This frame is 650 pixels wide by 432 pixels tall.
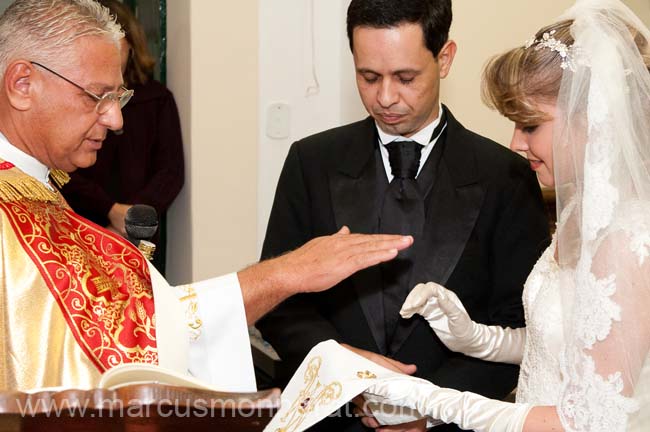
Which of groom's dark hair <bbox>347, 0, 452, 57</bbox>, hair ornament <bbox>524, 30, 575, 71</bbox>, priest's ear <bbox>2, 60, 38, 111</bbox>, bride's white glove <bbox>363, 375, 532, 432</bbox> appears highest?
groom's dark hair <bbox>347, 0, 452, 57</bbox>

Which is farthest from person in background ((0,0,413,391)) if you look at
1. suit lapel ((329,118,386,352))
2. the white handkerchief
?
suit lapel ((329,118,386,352))

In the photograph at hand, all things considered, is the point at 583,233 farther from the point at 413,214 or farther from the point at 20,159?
the point at 20,159

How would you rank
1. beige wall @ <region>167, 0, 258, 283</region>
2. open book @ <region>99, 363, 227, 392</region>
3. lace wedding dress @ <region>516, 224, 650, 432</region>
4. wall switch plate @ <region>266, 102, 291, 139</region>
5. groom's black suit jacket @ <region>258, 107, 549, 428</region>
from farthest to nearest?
1. wall switch plate @ <region>266, 102, 291, 139</region>
2. beige wall @ <region>167, 0, 258, 283</region>
3. groom's black suit jacket @ <region>258, 107, 549, 428</region>
4. lace wedding dress @ <region>516, 224, 650, 432</region>
5. open book @ <region>99, 363, 227, 392</region>

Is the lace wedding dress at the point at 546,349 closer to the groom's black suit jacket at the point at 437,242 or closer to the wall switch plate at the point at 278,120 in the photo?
the groom's black suit jacket at the point at 437,242

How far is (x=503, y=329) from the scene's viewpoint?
2.63 meters

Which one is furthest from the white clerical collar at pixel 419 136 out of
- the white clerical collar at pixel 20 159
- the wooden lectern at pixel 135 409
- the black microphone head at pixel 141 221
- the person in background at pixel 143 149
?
the person in background at pixel 143 149

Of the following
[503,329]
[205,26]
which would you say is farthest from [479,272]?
[205,26]

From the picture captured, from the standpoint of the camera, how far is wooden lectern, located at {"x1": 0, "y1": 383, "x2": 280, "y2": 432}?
1.18 metres

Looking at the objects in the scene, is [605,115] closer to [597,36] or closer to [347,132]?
[597,36]

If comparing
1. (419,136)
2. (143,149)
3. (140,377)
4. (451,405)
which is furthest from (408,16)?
(143,149)

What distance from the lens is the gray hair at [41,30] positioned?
2.14 metres

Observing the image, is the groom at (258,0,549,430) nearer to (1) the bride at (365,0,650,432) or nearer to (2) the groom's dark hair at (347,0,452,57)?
(2) the groom's dark hair at (347,0,452,57)

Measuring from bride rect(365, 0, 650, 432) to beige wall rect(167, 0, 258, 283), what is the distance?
97.3 inches

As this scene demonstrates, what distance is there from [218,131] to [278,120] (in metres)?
0.34
